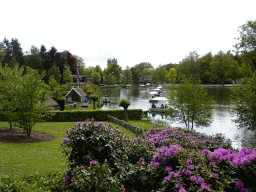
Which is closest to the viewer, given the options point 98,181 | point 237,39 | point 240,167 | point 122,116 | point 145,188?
point 240,167

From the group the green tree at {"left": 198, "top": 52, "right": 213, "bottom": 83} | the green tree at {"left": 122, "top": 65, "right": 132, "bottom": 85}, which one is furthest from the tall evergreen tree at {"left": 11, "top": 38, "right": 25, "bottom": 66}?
the green tree at {"left": 198, "top": 52, "right": 213, "bottom": 83}

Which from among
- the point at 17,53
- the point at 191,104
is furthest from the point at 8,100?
the point at 17,53

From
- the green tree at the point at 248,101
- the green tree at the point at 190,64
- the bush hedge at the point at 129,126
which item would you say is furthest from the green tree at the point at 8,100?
the green tree at the point at 190,64

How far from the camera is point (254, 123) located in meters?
18.3

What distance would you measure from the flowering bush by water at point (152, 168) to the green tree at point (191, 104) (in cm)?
1702

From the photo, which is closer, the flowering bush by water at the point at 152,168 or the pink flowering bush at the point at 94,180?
the flowering bush by water at the point at 152,168

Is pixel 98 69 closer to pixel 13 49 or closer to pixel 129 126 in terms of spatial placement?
pixel 13 49

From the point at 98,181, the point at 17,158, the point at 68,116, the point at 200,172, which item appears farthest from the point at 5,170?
the point at 68,116

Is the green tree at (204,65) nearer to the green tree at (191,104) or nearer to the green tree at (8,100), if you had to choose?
the green tree at (191,104)

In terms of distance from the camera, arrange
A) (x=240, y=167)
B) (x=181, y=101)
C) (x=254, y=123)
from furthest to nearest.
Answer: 1. (x=181, y=101)
2. (x=254, y=123)
3. (x=240, y=167)

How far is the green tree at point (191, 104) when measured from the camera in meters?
21.9

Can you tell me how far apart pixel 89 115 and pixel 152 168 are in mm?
20104

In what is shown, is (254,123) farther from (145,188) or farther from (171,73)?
(171,73)

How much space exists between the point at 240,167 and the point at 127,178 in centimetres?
260
